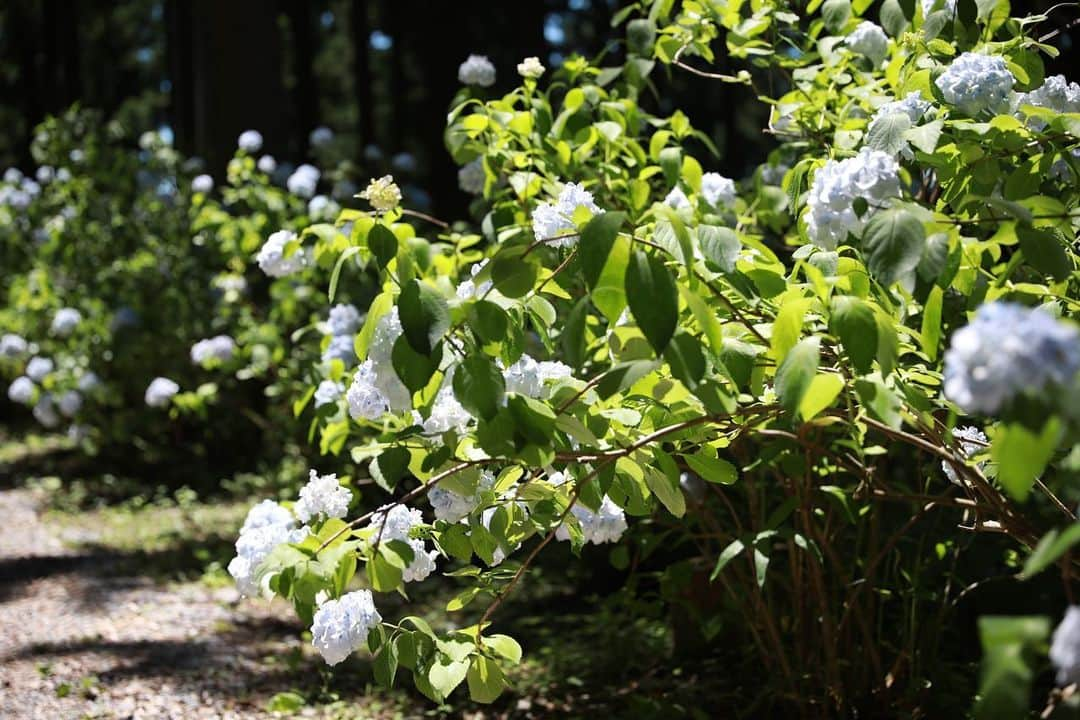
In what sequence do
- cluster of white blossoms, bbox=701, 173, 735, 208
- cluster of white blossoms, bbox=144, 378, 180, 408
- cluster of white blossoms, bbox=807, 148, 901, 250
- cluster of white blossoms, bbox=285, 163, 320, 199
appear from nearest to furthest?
cluster of white blossoms, bbox=807, 148, 901, 250 < cluster of white blossoms, bbox=701, 173, 735, 208 < cluster of white blossoms, bbox=285, 163, 320, 199 < cluster of white blossoms, bbox=144, 378, 180, 408

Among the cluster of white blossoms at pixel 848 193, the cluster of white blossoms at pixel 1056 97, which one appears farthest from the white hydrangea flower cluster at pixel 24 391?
the cluster of white blossoms at pixel 1056 97

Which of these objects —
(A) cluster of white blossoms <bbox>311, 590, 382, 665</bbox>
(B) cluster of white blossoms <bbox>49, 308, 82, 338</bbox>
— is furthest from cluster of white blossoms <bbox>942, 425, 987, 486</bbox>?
(B) cluster of white blossoms <bbox>49, 308, 82, 338</bbox>

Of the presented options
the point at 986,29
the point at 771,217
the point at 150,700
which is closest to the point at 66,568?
the point at 150,700

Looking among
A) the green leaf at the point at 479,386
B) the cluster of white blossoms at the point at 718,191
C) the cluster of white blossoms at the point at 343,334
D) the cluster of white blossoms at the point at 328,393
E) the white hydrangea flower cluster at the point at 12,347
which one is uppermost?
the cluster of white blossoms at the point at 718,191

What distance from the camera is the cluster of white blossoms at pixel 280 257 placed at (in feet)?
10.1

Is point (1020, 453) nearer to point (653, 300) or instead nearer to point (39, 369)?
point (653, 300)

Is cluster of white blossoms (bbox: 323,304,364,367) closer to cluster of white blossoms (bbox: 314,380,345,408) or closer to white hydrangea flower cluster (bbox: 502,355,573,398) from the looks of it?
cluster of white blossoms (bbox: 314,380,345,408)

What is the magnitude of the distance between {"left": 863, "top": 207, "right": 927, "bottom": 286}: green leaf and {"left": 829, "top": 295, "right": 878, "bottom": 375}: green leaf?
0.32 feet

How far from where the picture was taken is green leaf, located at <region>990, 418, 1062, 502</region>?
3.60ft

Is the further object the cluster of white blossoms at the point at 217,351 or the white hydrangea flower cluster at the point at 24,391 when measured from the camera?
the white hydrangea flower cluster at the point at 24,391

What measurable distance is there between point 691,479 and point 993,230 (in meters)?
1.19

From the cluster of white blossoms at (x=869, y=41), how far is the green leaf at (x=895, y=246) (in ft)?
4.82

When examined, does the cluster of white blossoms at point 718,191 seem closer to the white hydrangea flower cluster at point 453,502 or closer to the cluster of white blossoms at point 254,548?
the white hydrangea flower cluster at point 453,502

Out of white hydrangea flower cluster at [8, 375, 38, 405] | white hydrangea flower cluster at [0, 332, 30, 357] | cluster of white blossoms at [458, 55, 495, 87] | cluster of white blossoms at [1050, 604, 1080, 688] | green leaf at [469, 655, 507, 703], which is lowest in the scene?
white hydrangea flower cluster at [8, 375, 38, 405]
